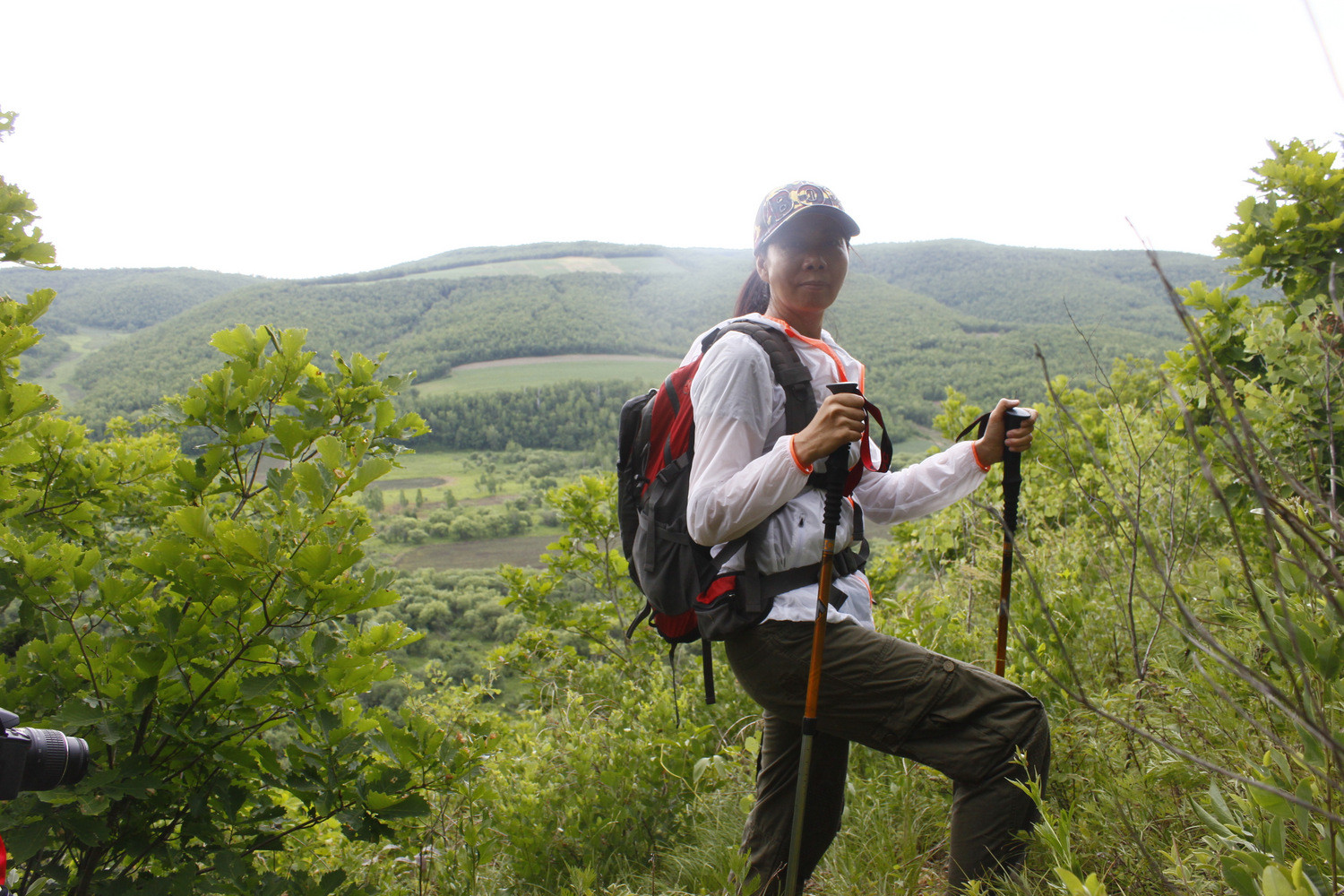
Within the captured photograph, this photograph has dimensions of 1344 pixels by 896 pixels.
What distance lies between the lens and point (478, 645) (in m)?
29.5

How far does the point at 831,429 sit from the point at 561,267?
4737 inches

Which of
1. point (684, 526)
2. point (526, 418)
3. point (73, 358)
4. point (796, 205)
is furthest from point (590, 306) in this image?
point (684, 526)

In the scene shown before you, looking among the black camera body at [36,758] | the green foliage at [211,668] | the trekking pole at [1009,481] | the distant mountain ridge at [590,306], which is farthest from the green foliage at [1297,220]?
the distant mountain ridge at [590,306]

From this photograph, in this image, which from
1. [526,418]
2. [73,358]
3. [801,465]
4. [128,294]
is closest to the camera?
[801,465]

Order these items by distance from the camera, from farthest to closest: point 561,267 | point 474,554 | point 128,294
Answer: point 561,267
point 128,294
point 474,554

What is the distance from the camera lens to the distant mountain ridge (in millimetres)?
69250

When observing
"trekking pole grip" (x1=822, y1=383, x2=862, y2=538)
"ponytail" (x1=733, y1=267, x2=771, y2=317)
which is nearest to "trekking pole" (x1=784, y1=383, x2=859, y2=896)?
"trekking pole grip" (x1=822, y1=383, x2=862, y2=538)

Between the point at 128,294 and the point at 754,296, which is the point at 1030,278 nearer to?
the point at 754,296

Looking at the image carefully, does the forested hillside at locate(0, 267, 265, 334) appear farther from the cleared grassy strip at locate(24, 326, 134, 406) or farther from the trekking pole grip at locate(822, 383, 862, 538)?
the trekking pole grip at locate(822, 383, 862, 538)

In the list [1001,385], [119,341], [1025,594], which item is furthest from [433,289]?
[1025,594]

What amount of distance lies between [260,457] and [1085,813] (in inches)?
102

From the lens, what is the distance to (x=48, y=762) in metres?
1.22

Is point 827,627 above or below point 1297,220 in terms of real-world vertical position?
below

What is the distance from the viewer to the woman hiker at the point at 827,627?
175 centimetres
